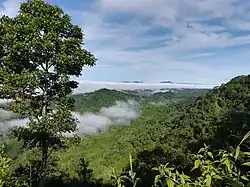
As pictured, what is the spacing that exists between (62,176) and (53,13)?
34145mm

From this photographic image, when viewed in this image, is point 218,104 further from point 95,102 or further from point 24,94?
point 95,102

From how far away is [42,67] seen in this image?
23.9 ft

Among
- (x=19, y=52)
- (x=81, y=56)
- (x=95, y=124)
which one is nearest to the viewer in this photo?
(x=19, y=52)

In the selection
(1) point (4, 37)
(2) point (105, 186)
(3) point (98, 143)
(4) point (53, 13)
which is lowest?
(3) point (98, 143)

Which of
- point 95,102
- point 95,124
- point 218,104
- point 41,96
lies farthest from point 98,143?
point 41,96

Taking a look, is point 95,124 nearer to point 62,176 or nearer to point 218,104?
point 218,104

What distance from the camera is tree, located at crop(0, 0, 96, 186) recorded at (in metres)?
6.97

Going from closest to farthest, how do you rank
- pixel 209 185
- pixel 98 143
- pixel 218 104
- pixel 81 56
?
pixel 209 185
pixel 81 56
pixel 218 104
pixel 98 143

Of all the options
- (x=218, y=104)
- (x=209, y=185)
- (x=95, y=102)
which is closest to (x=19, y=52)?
(x=209, y=185)

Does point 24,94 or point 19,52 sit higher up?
point 19,52

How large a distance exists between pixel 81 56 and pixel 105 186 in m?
31.1

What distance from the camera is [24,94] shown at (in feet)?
24.4

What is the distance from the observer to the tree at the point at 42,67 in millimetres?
6973

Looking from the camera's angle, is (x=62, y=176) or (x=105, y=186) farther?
(x=62, y=176)
